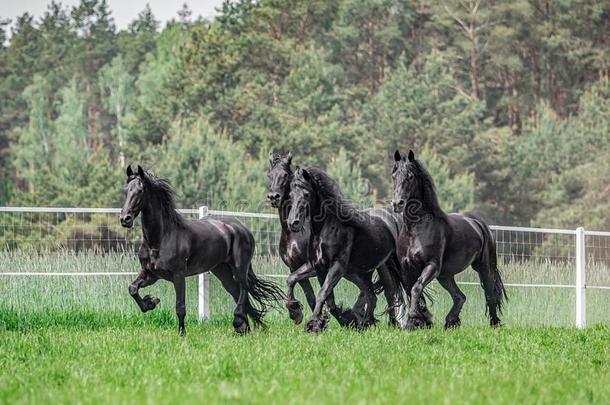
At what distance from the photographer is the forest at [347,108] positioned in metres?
47.2

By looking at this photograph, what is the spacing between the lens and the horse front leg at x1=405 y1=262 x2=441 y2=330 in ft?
40.8

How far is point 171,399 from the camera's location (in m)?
6.46

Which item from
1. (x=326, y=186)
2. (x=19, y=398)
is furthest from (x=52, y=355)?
(x=326, y=186)

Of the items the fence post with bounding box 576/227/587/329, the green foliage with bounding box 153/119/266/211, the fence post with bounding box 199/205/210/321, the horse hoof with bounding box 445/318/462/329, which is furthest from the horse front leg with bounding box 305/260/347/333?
the green foliage with bounding box 153/119/266/211

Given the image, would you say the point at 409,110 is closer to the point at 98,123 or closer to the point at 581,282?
the point at 98,123

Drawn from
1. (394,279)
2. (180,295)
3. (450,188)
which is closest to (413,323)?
(394,279)

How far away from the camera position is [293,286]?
483 inches

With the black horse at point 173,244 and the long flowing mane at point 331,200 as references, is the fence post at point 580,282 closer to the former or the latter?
the long flowing mane at point 331,200

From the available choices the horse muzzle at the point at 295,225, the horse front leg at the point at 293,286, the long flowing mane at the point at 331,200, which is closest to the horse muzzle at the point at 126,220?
the horse muzzle at the point at 295,225

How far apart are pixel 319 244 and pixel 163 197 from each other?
1797mm

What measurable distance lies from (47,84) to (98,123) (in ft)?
14.2

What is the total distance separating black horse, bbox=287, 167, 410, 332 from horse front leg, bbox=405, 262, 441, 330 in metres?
0.62

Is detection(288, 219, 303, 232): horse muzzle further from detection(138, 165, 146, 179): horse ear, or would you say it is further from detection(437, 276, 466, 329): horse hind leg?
detection(437, 276, 466, 329): horse hind leg

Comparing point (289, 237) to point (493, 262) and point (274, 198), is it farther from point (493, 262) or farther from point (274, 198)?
point (493, 262)
